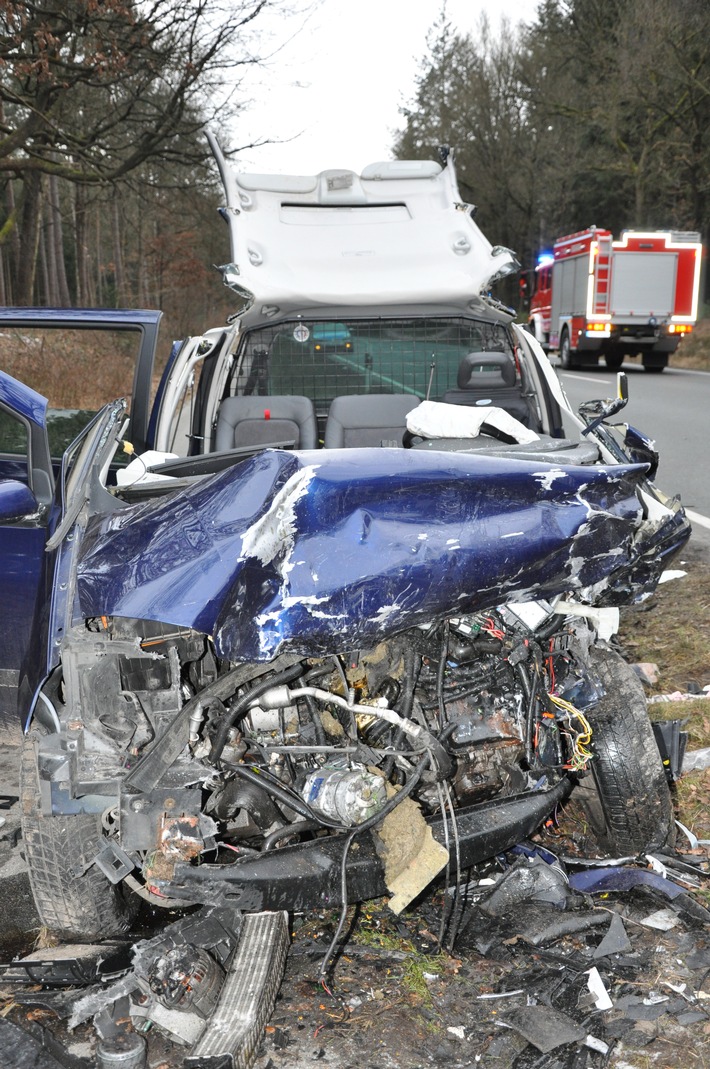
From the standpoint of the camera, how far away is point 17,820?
366 cm

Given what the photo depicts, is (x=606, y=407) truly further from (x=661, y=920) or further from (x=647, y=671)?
(x=661, y=920)

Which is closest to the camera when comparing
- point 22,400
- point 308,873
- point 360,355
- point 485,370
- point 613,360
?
point 308,873

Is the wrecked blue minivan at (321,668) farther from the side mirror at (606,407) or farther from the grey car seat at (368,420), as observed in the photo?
the grey car seat at (368,420)

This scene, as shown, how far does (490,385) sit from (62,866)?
3.14 metres

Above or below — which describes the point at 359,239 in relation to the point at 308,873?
above

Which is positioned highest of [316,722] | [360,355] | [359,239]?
[359,239]

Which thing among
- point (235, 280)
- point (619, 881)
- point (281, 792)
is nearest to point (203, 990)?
point (281, 792)

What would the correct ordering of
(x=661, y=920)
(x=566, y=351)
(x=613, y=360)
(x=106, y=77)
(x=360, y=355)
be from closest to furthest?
(x=661, y=920) < (x=360, y=355) < (x=106, y=77) < (x=613, y=360) < (x=566, y=351)

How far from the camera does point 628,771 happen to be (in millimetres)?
3131

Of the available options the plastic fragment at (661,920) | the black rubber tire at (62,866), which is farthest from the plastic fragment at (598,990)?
the black rubber tire at (62,866)

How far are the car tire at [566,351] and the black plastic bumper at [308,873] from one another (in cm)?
2234

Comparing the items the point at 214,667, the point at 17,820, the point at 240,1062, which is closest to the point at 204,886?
the point at 240,1062

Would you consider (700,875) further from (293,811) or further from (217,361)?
(217,361)

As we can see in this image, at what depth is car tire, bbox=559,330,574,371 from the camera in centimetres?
2406
